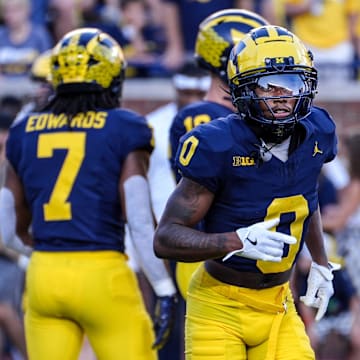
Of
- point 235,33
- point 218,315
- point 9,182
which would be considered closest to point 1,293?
point 9,182

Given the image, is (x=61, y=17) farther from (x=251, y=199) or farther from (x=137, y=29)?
(x=251, y=199)

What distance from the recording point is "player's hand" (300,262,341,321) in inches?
181

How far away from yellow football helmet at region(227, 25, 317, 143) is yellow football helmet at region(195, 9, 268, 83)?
0.96m

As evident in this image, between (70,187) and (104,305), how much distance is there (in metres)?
0.53

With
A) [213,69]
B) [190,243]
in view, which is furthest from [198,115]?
[190,243]

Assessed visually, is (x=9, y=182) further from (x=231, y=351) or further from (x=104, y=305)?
(x=231, y=351)

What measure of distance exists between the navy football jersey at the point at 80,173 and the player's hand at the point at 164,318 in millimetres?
337

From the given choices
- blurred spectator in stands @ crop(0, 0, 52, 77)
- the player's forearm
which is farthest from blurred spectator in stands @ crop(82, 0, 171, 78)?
the player's forearm

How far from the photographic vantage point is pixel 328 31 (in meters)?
10.1

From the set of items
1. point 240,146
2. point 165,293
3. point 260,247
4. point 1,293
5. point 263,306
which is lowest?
point 1,293

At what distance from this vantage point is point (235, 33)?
535 cm

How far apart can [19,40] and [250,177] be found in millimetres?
5946

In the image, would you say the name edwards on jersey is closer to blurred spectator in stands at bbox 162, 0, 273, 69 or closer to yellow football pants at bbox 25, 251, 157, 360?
yellow football pants at bbox 25, 251, 157, 360

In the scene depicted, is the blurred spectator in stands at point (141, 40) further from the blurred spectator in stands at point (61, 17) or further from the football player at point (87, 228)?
the football player at point (87, 228)
